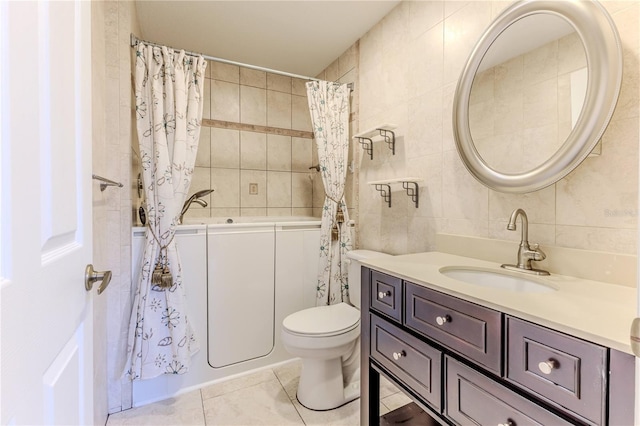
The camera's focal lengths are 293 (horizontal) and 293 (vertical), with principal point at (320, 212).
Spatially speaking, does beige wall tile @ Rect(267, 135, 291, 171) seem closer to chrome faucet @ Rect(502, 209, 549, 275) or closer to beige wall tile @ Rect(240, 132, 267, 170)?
beige wall tile @ Rect(240, 132, 267, 170)

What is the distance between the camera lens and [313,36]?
2.21 m

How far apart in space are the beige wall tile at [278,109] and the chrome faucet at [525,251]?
233 centimetres

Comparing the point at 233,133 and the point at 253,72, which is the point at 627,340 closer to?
the point at 233,133

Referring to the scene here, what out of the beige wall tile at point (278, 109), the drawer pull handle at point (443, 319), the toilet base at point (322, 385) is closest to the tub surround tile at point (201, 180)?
the beige wall tile at point (278, 109)

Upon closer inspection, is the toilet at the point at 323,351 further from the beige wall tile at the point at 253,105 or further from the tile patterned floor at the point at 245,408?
the beige wall tile at the point at 253,105

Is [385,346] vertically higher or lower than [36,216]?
lower

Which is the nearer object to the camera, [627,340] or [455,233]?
[627,340]

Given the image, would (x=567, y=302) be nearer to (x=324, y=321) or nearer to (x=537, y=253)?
(x=537, y=253)

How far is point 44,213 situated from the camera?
0.51 meters

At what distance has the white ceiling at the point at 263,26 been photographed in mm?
1871

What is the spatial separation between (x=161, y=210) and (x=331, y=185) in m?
→ 1.11

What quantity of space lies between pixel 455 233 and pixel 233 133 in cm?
214

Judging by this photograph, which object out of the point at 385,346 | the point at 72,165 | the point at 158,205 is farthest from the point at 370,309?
the point at 158,205


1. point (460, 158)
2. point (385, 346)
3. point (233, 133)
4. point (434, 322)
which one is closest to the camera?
point (434, 322)
